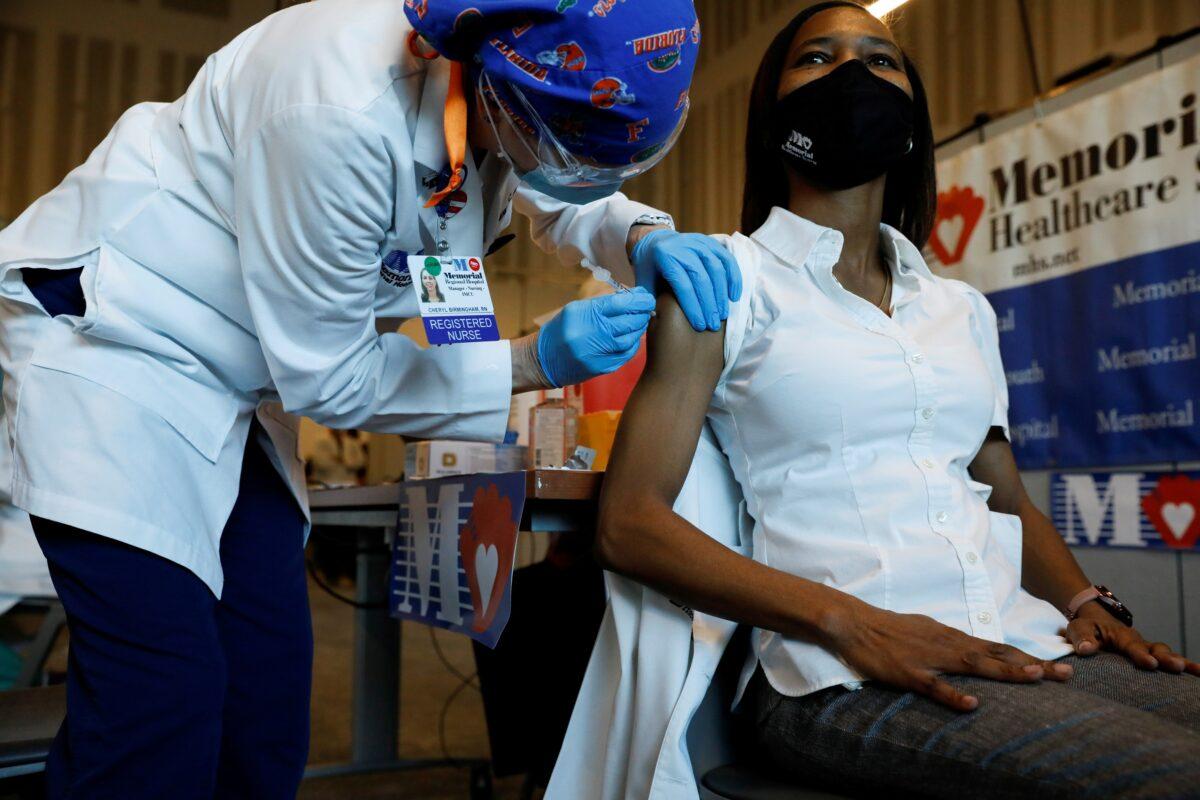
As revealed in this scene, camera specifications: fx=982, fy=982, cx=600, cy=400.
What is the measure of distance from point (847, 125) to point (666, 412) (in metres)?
0.50

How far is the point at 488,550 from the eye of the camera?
4.17 ft

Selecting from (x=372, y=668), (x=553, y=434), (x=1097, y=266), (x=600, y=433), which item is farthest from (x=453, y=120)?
(x=1097, y=266)

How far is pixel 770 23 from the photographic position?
5.86m

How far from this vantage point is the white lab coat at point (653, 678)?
1.02m

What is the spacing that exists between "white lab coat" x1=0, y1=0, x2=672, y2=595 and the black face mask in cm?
47

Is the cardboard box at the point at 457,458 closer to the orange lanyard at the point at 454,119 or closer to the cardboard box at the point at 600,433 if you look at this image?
the cardboard box at the point at 600,433

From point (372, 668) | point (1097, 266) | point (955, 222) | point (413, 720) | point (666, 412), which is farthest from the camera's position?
point (413, 720)

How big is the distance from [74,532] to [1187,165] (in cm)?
254

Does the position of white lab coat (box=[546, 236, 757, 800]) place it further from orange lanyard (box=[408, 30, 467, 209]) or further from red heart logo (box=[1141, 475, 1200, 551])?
red heart logo (box=[1141, 475, 1200, 551])

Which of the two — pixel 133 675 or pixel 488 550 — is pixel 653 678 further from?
pixel 133 675

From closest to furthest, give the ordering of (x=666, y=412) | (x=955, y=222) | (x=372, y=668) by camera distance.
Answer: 1. (x=666, y=412)
2. (x=372, y=668)
3. (x=955, y=222)

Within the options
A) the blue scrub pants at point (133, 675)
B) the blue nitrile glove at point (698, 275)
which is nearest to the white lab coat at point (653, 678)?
the blue nitrile glove at point (698, 275)

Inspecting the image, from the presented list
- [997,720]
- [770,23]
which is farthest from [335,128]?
[770,23]

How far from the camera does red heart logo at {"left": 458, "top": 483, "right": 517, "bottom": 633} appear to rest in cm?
121
